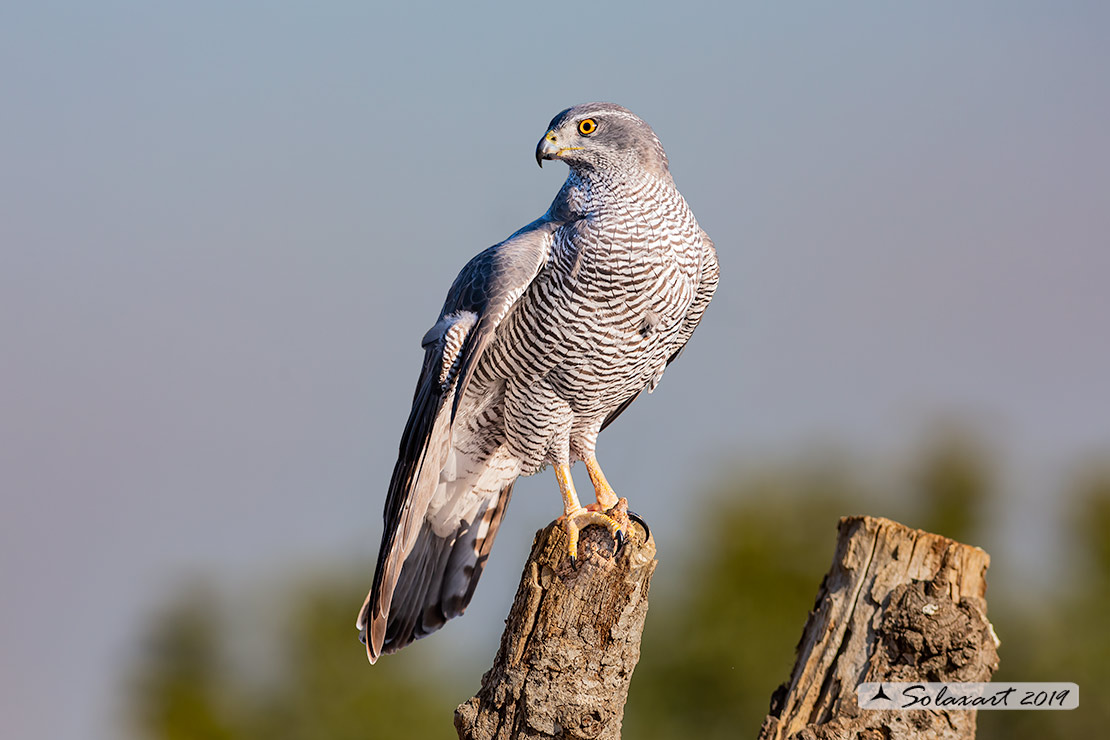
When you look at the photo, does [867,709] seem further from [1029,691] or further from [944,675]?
[1029,691]

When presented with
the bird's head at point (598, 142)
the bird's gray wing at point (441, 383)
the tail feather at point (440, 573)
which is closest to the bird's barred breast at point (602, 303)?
the bird's gray wing at point (441, 383)

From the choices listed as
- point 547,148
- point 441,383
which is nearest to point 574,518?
point 441,383

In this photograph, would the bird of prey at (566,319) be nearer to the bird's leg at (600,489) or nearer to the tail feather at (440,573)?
the bird's leg at (600,489)

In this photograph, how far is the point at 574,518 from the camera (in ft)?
16.3

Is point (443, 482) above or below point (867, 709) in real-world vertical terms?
above

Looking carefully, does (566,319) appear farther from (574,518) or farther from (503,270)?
(574,518)

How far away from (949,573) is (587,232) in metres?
2.27

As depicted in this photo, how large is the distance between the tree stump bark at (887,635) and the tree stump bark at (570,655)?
829 mm

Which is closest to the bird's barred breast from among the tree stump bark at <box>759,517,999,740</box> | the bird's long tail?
the bird's long tail

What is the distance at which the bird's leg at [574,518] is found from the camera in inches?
189

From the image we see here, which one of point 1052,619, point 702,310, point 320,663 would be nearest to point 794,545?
point 1052,619

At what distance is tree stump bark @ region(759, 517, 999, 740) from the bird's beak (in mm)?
2284

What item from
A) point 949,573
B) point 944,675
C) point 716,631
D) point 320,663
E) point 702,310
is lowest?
point 320,663

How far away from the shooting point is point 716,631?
565 inches
